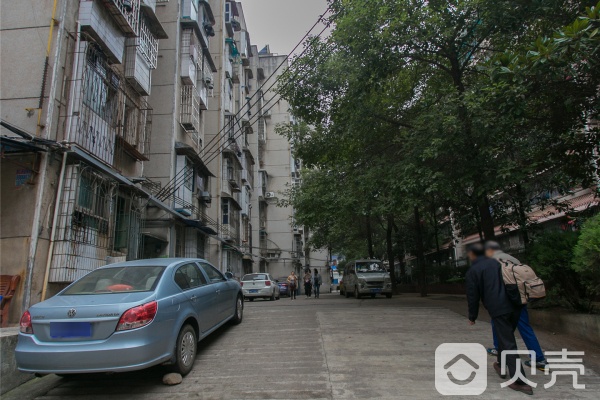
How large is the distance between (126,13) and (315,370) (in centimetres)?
1071

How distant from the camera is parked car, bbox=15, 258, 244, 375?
4379 millimetres

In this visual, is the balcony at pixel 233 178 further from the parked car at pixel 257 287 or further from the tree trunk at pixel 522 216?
the tree trunk at pixel 522 216

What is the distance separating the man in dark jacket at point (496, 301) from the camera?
4.71 meters

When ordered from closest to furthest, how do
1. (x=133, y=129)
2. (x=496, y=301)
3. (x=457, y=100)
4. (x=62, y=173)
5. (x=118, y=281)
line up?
(x=496, y=301) → (x=118, y=281) → (x=62, y=173) → (x=457, y=100) → (x=133, y=129)

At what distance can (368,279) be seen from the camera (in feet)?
59.9

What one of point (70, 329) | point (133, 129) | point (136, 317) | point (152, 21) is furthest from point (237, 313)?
point (152, 21)

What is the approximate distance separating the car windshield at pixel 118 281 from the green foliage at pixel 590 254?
5831mm

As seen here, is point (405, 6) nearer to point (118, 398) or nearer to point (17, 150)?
point (17, 150)

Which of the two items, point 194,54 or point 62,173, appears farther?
point 194,54

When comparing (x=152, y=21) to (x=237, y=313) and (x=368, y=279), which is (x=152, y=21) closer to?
(x=237, y=313)

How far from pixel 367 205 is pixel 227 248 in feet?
42.7

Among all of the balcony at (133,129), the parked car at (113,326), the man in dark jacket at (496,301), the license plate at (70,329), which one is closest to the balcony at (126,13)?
the balcony at (133,129)

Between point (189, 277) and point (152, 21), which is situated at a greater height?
point (152, 21)

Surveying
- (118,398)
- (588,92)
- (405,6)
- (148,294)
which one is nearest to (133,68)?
(405,6)
